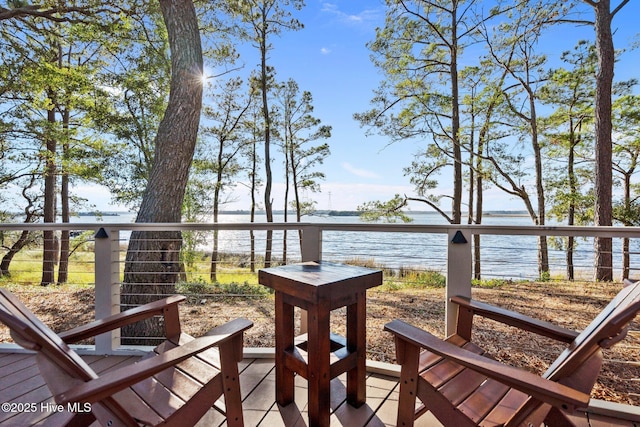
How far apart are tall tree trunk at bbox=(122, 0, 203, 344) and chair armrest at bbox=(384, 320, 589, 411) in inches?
124

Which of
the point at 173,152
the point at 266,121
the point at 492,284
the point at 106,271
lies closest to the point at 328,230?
the point at 106,271

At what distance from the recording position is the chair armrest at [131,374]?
0.93 metres

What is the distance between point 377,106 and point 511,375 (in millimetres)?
10354

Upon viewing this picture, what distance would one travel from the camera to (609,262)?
5879 millimetres

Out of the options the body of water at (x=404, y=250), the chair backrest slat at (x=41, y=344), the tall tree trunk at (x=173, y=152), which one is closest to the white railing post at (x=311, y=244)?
the body of water at (x=404, y=250)

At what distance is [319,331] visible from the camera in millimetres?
1471

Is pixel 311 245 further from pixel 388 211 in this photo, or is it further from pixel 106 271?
pixel 388 211

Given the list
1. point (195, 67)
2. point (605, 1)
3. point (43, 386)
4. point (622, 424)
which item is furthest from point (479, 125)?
point (43, 386)

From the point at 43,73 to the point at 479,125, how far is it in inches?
452

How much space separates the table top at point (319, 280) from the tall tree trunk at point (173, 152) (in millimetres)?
2416

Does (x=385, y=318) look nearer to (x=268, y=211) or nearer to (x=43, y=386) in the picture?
(x=43, y=386)

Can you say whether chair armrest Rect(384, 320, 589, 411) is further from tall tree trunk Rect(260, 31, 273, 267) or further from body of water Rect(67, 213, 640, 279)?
tall tree trunk Rect(260, 31, 273, 267)

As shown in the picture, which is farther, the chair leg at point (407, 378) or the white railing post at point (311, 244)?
the white railing post at point (311, 244)

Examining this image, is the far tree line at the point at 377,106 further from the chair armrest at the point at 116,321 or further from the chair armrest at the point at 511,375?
the chair armrest at the point at 511,375
